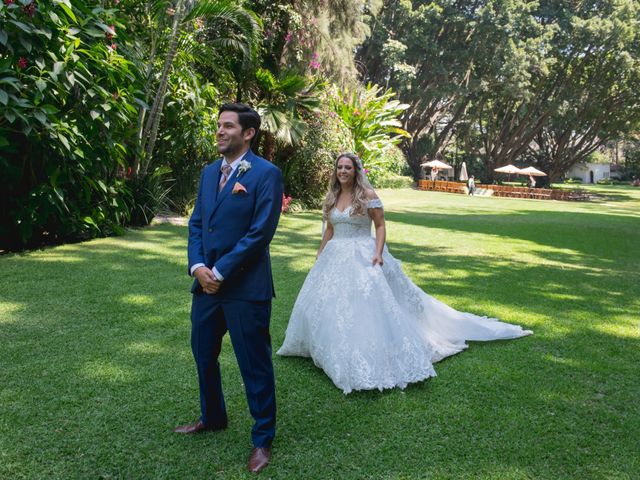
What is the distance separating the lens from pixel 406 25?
33.8m

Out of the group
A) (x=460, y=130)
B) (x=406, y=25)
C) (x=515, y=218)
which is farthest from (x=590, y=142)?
(x=515, y=218)

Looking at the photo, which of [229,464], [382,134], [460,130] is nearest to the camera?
[229,464]

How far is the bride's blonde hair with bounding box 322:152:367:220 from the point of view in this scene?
188 inches

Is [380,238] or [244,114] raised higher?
[244,114]

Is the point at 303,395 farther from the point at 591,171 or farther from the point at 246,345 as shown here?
the point at 591,171

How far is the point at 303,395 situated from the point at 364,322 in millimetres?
748

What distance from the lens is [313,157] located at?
16922mm

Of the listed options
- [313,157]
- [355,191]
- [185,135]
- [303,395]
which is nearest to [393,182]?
[313,157]

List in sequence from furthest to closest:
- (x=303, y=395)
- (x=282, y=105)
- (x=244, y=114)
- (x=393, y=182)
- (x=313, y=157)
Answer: (x=393, y=182) → (x=313, y=157) → (x=282, y=105) → (x=303, y=395) → (x=244, y=114)

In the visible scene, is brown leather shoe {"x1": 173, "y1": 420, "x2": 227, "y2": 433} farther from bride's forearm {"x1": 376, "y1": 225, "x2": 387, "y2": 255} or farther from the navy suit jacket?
bride's forearm {"x1": 376, "y1": 225, "x2": 387, "y2": 255}

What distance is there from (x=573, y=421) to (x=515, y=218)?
52.1ft

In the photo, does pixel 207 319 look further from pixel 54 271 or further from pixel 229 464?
pixel 54 271

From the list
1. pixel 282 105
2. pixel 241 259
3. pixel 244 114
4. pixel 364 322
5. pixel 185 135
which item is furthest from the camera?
pixel 282 105

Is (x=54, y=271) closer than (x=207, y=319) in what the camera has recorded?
No
